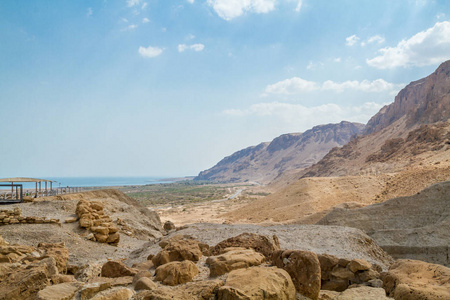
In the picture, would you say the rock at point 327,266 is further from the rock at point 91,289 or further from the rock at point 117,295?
the rock at point 91,289

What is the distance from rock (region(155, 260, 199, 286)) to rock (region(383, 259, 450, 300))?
3.30 meters

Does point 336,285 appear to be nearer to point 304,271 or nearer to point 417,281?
point 304,271

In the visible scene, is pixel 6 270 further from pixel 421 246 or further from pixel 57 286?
pixel 421 246

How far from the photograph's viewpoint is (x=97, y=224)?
1411 centimetres

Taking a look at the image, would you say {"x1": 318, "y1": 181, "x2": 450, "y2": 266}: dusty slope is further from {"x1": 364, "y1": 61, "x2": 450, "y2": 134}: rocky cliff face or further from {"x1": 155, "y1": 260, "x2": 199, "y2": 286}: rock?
{"x1": 364, "y1": 61, "x2": 450, "y2": 134}: rocky cliff face

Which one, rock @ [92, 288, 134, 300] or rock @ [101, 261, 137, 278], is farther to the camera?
rock @ [101, 261, 137, 278]

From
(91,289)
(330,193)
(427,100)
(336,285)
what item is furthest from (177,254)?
(427,100)

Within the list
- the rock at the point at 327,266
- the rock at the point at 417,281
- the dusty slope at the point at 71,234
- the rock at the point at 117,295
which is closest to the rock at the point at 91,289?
the rock at the point at 117,295

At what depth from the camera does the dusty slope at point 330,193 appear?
28184 mm

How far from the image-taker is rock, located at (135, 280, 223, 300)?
4.39m

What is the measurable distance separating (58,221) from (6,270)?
805 cm

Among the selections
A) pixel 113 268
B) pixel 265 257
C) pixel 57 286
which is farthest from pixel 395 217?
pixel 57 286

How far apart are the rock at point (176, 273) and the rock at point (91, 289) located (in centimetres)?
91

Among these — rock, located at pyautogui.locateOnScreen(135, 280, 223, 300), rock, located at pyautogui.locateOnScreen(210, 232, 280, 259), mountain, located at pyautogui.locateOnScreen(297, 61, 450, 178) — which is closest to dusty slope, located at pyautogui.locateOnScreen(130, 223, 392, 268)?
rock, located at pyautogui.locateOnScreen(210, 232, 280, 259)
